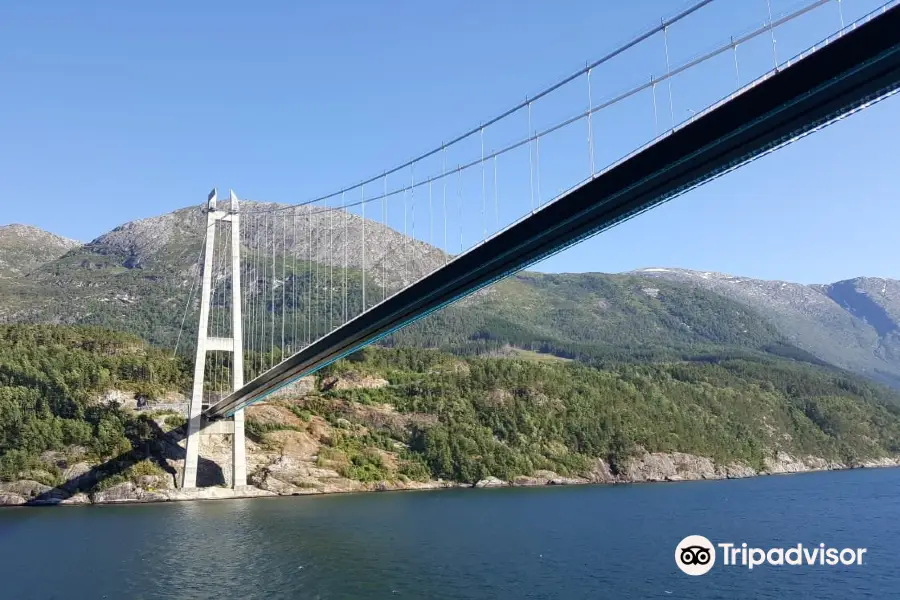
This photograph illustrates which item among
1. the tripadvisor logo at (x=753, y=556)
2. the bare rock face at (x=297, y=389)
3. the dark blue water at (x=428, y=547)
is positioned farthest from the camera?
the bare rock face at (x=297, y=389)

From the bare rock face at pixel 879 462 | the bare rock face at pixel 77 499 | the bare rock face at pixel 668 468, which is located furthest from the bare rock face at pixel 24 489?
the bare rock face at pixel 879 462

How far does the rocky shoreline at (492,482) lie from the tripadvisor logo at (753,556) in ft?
144

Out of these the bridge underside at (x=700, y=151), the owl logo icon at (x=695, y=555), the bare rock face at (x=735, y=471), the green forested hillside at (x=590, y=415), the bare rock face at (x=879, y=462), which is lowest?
the bare rock face at (x=879, y=462)

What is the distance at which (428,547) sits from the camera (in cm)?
3941

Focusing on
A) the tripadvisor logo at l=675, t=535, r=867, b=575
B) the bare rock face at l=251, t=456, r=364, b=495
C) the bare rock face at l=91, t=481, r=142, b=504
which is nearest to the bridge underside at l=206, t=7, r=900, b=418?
the tripadvisor logo at l=675, t=535, r=867, b=575

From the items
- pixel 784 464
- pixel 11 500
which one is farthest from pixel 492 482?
pixel 784 464

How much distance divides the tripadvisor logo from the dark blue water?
0.74m

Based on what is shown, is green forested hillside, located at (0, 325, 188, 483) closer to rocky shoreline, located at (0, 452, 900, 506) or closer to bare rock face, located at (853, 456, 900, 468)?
rocky shoreline, located at (0, 452, 900, 506)

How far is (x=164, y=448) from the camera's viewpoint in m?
71.2

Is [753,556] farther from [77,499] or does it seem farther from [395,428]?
[395,428]

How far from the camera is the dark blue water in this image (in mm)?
30328

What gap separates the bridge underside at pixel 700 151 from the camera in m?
22.3

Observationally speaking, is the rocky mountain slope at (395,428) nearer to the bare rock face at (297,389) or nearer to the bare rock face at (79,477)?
the bare rock face at (79,477)

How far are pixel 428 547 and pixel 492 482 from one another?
4862cm
